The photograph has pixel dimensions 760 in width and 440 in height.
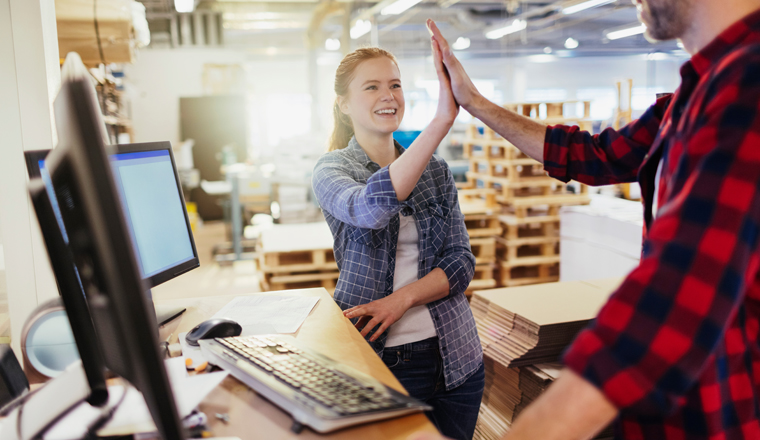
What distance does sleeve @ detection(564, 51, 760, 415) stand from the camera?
2.35ft

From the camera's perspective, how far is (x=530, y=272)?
5.12 metres

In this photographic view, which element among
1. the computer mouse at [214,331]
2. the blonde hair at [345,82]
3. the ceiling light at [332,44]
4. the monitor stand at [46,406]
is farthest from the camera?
the ceiling light at [332,44]

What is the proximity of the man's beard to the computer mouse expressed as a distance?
1182 millimetres

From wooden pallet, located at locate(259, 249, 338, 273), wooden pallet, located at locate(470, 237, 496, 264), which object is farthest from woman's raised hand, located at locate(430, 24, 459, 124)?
wooden pallet, located at locate(470, 237, 496, 264)

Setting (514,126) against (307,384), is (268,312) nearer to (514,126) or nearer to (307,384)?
(307,384)

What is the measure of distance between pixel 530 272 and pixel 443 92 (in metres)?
3.80

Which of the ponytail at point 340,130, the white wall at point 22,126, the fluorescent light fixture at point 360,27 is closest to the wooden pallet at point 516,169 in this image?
the ponytail at point 340,130

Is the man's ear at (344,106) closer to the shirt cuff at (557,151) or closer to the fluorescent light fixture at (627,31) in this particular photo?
the shirt cuff at (557,151)

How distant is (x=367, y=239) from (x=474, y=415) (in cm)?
69

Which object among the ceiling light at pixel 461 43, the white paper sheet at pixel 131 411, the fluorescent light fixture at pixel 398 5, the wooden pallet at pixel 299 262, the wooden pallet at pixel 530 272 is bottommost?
the wooden pallet at pixel 530 272

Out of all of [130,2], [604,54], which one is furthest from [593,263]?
[604,54]

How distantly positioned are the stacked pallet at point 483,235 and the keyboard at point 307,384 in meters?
3.47

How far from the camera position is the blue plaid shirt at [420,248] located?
1794 mm

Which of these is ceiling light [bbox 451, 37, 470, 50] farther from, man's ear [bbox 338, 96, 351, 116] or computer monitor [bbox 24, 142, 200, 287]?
computer monitor [bbox 24, 142, 200, 287]
